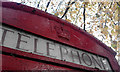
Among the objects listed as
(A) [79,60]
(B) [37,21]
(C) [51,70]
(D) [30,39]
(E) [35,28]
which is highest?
(B) [37,21]

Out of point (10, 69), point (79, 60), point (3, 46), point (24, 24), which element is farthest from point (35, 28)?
point (79, 60)

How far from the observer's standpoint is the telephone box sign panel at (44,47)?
103cm

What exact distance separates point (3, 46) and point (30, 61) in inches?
10.2

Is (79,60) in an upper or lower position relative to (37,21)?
lower

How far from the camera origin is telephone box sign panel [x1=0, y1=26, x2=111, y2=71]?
1034 millimetres

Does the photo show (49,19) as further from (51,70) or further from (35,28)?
(51,70)

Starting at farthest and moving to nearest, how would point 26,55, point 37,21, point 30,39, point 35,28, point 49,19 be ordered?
point 49,19 → point 37,21 → point 35,28 → point 30,39 → point 26,55

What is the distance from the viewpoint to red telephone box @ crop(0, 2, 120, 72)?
994 mm

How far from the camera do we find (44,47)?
1.20m

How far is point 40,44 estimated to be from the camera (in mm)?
1194

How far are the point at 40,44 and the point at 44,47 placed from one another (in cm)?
5

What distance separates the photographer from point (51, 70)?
111 cm

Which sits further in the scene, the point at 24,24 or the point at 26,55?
the point at 24,24

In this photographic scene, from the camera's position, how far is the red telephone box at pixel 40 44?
99cm
